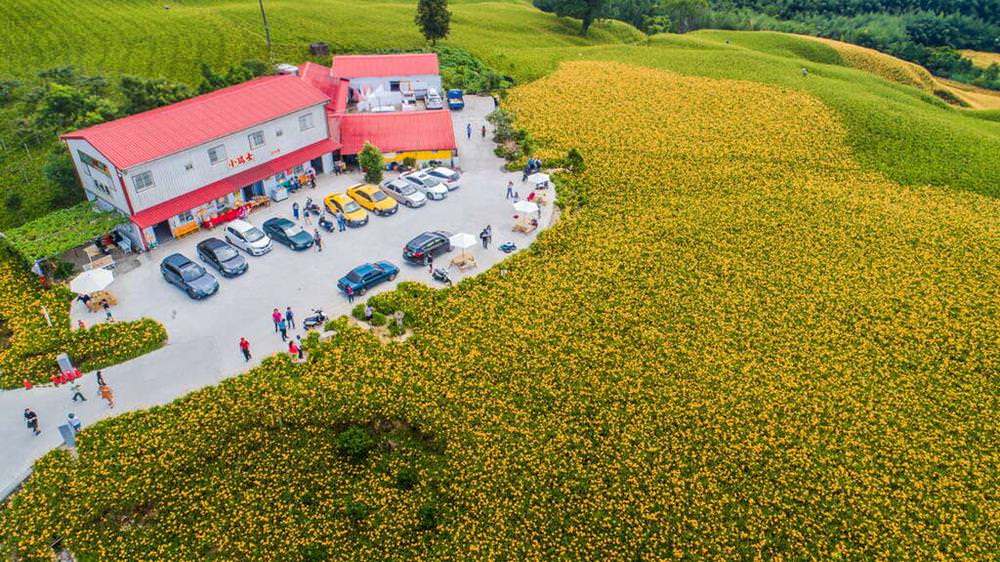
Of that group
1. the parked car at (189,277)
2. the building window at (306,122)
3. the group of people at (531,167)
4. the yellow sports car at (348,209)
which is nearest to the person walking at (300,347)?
the parked car at (189,277)

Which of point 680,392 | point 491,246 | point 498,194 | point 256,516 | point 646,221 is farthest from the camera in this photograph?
point 498,194

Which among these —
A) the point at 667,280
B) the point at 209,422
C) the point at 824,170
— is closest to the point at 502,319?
the point at 667,280

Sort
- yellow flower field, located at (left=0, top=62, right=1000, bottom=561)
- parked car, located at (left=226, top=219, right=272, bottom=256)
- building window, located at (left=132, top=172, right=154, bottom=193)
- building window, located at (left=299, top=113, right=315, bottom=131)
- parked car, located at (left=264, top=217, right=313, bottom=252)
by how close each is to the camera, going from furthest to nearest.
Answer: building window, located at (left=299, top=113, right=315, bottom=131) → parked car, located at (left=264, top=217, right=313, bottom=252) → parked car, located at (left=226, top=219, right=272, bottom=256) → building window, located at (left=132, top=172, right=154, bottom=193) → yellow flower field, located at (left=0, top=62, right=1000, bottom=561)

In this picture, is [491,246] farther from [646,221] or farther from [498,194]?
[646,221]

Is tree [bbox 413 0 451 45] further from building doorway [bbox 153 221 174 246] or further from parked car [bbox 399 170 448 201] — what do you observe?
building doorway [bbox 153 221 174 246]

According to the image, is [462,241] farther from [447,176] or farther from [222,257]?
[222,257]

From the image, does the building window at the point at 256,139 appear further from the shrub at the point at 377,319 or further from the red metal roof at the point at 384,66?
the shrub at the point at 377,319

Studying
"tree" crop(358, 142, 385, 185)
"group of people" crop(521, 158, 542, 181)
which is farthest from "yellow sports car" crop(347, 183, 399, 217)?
"group of people" crop(521, 158, 542, 181)

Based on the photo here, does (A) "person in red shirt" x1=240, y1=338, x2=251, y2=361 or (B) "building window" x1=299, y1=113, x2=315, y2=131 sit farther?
(B) "building window" x1=299, y1=113, x2=315, y2=131
